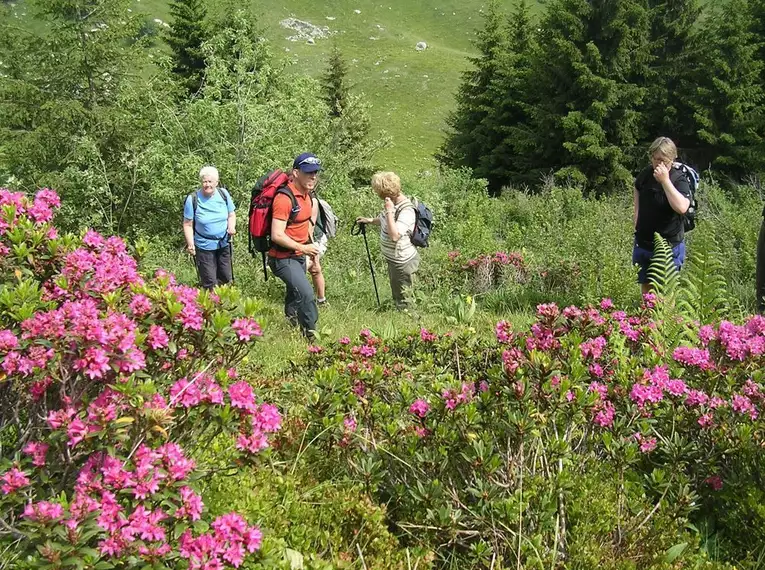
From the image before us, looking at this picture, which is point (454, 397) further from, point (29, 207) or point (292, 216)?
point (292, 216)

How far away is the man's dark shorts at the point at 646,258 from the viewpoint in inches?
214

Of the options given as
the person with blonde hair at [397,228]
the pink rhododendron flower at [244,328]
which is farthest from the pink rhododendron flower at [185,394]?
the person with blonde hair at [397,228]

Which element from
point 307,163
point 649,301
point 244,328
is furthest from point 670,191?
point 244,328

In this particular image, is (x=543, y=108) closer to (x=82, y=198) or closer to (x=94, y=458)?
(x=82, y=198)

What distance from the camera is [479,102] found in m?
22.0

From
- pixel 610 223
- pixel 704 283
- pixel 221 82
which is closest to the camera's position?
pixel 704 283

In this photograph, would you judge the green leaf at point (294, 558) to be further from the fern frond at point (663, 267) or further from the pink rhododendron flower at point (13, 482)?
A: the fern frond at point (663, 267)

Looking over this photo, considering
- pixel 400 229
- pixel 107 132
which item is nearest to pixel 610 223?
pixel 400 229

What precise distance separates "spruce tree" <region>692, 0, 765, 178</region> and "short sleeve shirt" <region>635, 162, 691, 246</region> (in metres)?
14.4

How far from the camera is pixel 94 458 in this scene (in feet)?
6.25

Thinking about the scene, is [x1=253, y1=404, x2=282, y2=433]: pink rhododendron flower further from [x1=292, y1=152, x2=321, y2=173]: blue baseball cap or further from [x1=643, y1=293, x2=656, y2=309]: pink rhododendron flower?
[x1=292, y1=152, x2=321, y2=173]: blue baseball cap

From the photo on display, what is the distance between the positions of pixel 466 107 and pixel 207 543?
22.5m

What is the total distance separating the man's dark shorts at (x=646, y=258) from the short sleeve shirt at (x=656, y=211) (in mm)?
66

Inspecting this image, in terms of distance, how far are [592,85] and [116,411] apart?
59.3ft
